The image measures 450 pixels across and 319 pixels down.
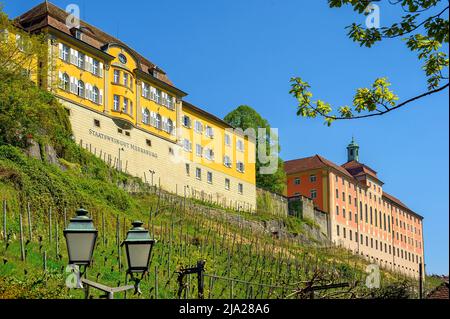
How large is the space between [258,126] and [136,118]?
765 inches

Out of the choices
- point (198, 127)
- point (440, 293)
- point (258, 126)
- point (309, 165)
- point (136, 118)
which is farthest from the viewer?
point (309, 165)

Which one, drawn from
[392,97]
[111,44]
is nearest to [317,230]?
[111,44]

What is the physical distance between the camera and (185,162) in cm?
5425

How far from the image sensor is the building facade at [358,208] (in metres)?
76.2

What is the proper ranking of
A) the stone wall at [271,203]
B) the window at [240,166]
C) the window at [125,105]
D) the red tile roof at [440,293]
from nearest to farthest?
the red tile roof at [440,293] → the window at [125,105] → the window at [240,166] → the stone wall at [271,203]

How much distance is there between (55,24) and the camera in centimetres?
4459

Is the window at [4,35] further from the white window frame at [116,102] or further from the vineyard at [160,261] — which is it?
the vineyard at [160,261]

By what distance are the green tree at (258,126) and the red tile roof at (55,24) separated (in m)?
14.4

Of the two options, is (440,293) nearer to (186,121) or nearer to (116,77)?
(116,77)

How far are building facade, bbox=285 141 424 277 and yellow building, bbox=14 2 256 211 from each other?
52.0 ft

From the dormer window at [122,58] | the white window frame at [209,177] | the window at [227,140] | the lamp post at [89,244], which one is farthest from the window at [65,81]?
the lamp post at [89,244]

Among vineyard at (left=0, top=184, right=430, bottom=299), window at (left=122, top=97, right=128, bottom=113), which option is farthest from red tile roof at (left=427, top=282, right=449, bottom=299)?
window at (left=122, top=97, right=128, bottom=113)

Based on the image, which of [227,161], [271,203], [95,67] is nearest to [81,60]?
[95,67]
